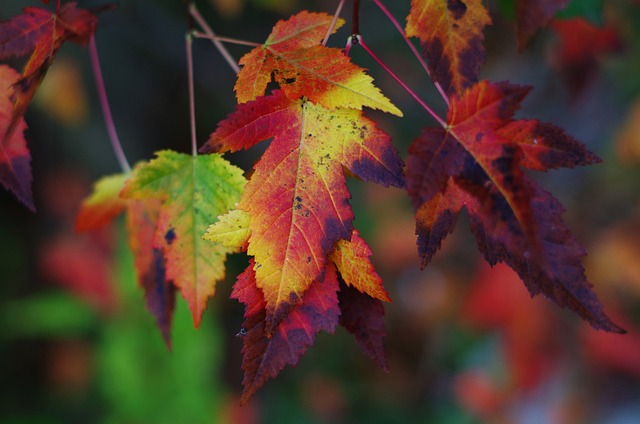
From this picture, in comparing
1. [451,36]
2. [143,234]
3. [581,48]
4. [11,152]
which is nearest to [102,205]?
[143,234]

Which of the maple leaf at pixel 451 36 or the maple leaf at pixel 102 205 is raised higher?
the maple leaf at pixel 451 36

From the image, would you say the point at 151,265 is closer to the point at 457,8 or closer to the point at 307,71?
the point at 307,71

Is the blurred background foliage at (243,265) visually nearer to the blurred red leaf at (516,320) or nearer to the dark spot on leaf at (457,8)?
the blurred red leaf at (516,320)

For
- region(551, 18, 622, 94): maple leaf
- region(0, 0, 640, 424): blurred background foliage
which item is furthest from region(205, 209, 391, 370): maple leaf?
region(0, 0, 640, 424): blurred background foliage

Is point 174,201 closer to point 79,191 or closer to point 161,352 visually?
point 161,352

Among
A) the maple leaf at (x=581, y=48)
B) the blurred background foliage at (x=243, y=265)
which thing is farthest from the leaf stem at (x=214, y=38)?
the blurred background foliage at (x=243, y=265)

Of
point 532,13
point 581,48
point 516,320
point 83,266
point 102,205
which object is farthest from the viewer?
point 83,266
